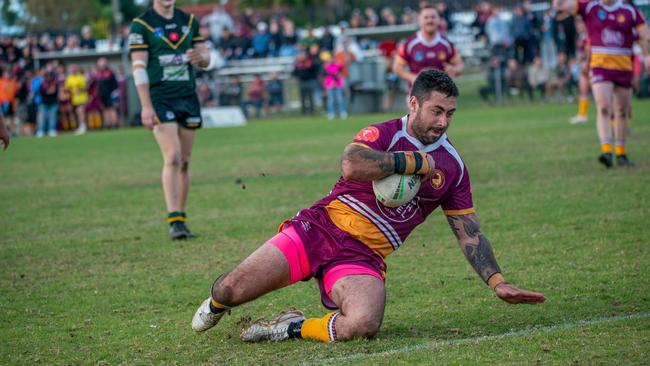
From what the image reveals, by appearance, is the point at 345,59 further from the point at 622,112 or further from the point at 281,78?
the point at 622,112

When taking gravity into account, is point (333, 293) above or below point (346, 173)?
below

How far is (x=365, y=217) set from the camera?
5.99m

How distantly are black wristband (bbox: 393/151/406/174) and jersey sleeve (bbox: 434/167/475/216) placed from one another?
665 mm

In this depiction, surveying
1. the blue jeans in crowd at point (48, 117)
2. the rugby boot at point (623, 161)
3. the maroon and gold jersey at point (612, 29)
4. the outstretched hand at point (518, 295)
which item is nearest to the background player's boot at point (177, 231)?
the outstretched hand at point (518, 295)

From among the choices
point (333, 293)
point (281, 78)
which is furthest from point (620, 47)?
point (281, 78)

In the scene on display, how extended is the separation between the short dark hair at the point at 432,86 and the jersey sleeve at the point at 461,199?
0.56 meters

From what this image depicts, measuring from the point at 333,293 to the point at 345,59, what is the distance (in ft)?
78.5

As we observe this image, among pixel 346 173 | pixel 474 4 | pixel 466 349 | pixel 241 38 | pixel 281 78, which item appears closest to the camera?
pixel 466 349

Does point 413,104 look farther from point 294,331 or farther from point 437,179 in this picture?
point 294,331

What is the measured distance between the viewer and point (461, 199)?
6074 millimetres

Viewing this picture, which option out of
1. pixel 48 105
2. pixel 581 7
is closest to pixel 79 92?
pixel 48 105

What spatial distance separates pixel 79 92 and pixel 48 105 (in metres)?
1.20

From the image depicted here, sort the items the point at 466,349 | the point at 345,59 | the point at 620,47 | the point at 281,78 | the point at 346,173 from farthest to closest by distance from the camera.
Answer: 1. the point at 281,78
2. the point at 345,59
3. the point at 620,47
4. the point at 346,173
5. the point at 466,349

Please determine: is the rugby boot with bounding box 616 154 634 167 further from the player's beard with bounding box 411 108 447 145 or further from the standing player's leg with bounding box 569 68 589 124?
the player's beard with bounding box 411 108 447 145
